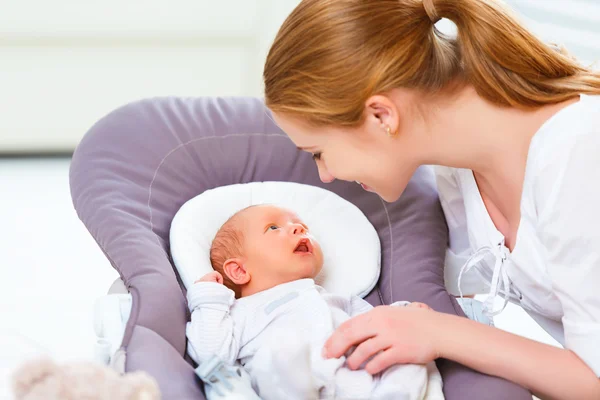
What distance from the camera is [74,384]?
80 centimetres

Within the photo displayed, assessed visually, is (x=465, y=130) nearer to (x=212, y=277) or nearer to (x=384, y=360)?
(x=384, y=360)

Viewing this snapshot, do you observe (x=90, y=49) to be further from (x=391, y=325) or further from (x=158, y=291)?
(x=391, y=325)

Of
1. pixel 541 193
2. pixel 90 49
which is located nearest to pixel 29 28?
pixel 90 49

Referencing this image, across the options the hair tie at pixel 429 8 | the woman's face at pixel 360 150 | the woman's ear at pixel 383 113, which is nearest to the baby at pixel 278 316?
the woman's face at pixel 360 150

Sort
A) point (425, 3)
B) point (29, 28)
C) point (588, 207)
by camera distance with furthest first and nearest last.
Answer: point (29, 28) → point (425, 3) → point (588, 207)

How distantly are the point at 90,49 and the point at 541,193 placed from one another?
7.52 feet

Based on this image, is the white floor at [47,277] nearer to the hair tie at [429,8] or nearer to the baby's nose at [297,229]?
the baby's nose at [297,229]

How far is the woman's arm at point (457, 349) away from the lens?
1109 mm

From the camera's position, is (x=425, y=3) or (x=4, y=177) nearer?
(x=425, y=3)

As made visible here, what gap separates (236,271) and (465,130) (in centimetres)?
49

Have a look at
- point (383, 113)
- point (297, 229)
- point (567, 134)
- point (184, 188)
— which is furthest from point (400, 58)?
point (184, 188)

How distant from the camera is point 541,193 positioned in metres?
1.13

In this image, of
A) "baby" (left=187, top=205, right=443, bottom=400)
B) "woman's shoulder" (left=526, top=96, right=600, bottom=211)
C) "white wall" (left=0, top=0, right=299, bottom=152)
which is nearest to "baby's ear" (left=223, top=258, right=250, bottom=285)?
"baby" (left=187, top=205, right=443, bottom=400)

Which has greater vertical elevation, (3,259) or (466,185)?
(466,185)
